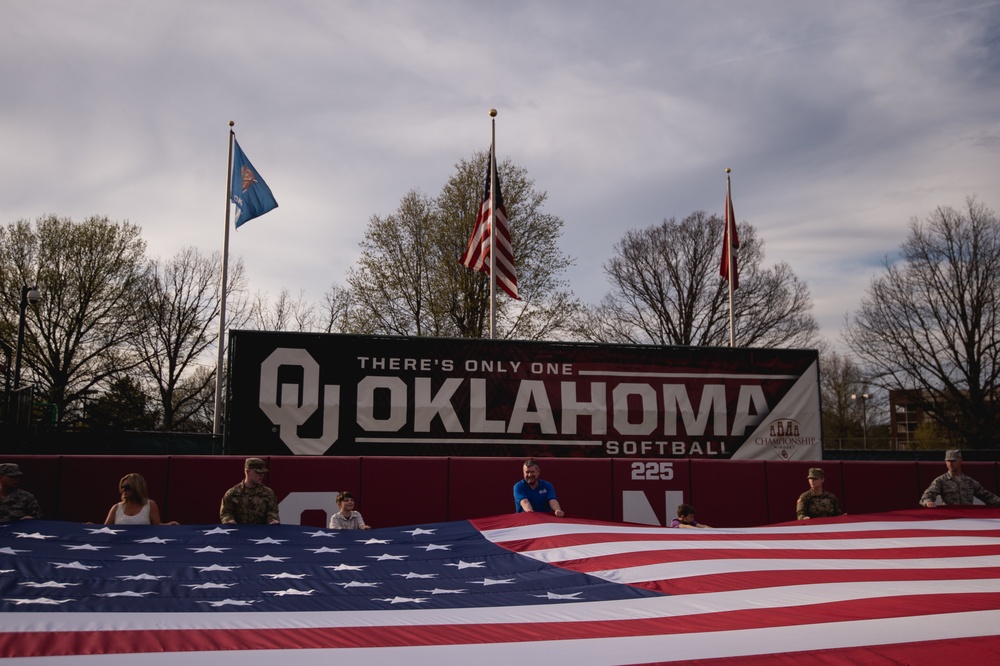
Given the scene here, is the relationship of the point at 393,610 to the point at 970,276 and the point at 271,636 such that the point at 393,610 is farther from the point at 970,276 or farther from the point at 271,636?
the point at 970,276

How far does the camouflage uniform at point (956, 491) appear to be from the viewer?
33.1 feet

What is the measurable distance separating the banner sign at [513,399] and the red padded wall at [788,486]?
5.53ft

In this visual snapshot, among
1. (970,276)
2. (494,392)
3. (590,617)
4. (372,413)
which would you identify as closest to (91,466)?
(372,413)

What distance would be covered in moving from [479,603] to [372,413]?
8.55m

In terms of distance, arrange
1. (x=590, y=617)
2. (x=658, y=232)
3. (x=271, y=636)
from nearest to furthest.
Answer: (x=271, y=636)
(x=590, y=617)
(x=658, y=232)

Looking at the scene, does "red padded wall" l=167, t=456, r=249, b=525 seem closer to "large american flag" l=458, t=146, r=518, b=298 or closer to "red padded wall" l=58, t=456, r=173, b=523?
"red padded wall" l=58, t=456, r=173, b=523

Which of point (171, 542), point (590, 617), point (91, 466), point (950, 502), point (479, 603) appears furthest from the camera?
point (91, 466)

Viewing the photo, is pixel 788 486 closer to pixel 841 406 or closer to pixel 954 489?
pixel 954 489

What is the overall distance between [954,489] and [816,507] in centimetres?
191

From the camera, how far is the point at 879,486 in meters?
13.3

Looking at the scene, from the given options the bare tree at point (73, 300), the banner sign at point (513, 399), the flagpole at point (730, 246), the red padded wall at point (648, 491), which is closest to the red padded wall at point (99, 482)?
the banner sign at point (513, 399)

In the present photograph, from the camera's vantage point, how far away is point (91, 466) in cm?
1102

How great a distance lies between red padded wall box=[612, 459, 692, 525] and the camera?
12.5 meters

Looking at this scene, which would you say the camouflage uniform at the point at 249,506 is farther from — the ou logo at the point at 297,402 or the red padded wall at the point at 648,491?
the red padded wall at the point at 648,491
